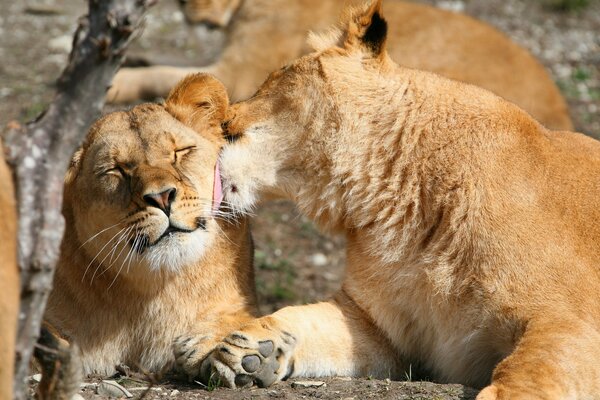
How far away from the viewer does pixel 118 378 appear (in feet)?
13.0

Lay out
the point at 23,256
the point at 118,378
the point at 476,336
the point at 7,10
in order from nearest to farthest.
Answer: the point at 23,256
the point at 476,336
the point at 118,378
the point at 7,10

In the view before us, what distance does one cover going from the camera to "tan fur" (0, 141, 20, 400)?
2.38m

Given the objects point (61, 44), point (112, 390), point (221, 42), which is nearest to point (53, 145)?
point (112, 390)

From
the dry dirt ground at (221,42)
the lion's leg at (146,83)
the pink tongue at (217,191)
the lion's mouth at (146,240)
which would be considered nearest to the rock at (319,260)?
the dry dirt ground at (221,42)

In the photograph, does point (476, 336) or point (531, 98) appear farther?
point (531, 98)

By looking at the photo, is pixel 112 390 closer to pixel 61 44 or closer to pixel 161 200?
pixel 161 200

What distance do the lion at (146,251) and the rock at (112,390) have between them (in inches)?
4.7

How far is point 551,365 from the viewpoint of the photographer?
10.9ft

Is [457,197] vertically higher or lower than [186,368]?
higher

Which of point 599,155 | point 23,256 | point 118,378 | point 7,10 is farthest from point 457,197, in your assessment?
point 7,10

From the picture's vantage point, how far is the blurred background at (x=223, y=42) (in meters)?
6.68

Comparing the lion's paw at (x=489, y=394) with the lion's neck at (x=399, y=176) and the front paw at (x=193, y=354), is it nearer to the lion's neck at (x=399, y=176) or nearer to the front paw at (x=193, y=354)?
the lion's neck at (x=399, y=176)

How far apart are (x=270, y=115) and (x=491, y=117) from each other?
95 cm

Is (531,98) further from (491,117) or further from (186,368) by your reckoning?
(186,368)
